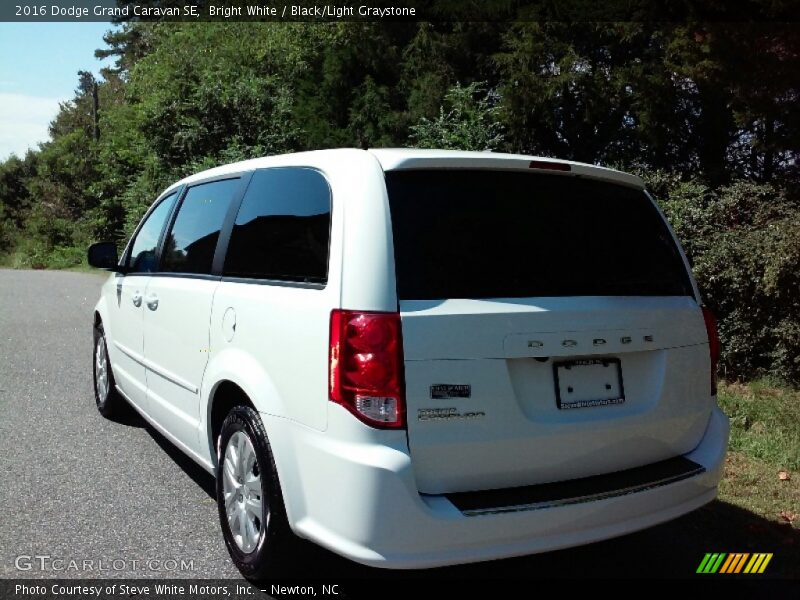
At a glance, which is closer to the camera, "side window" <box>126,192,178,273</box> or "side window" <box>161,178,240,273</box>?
"side window" <box>161,178,240,273</box>

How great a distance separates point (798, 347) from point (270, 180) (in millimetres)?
5735

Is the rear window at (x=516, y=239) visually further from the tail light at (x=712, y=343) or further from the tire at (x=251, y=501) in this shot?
the tire at (x=251, y=501)

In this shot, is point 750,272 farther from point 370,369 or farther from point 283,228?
point 370,369

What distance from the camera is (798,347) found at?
6.95 meters

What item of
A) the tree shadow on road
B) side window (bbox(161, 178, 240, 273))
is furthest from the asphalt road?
side window (bbox(161, 178, 240, 273))

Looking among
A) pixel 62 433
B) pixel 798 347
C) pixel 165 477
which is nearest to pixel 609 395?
pixel 165 477

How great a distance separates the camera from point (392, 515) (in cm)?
245

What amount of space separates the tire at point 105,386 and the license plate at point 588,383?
4138 millimetres

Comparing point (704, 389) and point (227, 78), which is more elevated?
point (227, 78)

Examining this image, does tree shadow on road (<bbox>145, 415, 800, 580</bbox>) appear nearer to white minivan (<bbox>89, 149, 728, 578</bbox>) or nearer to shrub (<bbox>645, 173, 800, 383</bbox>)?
white minivan (<bbox>89, 149, 728, 578</bbox>)

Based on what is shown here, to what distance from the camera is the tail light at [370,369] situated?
2496 mm

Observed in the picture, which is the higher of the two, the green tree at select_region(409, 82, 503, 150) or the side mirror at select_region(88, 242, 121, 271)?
the green tree at select_region(409, 82, 503, 150)

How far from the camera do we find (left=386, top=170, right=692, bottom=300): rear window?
2.67 metres

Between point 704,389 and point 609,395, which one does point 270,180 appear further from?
point 704,389
